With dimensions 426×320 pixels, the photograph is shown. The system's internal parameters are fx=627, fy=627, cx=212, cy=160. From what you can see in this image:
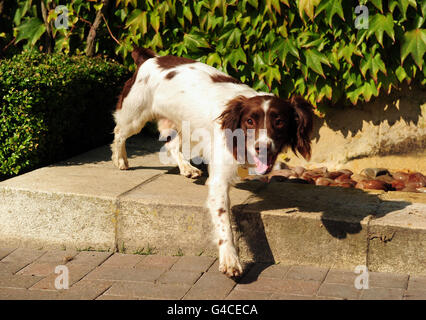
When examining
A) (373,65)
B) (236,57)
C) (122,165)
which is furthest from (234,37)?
(122,165)

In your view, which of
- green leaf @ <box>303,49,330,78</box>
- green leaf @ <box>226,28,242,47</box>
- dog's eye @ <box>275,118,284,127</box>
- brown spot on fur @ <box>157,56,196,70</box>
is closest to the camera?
dog's eye @ <box>275,118,284,127</box>

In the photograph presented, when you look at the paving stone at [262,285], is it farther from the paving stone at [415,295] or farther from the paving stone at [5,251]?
the paving stone at [5,251]

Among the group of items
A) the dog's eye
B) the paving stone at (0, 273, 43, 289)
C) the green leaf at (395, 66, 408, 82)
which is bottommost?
the paving stone at (0, 273, 43, 289)

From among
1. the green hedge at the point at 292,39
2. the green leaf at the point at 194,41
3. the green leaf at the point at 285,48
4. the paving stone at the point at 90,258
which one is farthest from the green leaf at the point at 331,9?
the paving stone at the point at 90,258

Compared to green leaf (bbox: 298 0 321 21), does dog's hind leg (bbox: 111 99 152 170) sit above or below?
below

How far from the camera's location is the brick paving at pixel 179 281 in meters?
3.36

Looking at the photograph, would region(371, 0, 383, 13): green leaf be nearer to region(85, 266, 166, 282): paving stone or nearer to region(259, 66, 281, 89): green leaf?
region(259, 66, 281, 89): green leaf

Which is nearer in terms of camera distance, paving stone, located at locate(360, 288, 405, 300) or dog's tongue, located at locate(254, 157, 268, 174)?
paving stone, located at locate(360, 288, 405, 300)

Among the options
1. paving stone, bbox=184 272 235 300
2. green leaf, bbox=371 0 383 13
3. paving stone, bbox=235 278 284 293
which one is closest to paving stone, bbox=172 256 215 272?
paving stone, bbox=184 272 235 300

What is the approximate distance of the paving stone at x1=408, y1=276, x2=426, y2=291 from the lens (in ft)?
11.1

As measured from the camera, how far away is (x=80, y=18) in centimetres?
590

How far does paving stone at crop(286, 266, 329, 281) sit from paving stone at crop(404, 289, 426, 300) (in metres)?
0.47

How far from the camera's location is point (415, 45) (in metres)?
4.69

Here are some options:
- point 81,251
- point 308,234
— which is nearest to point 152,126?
point 81,251
